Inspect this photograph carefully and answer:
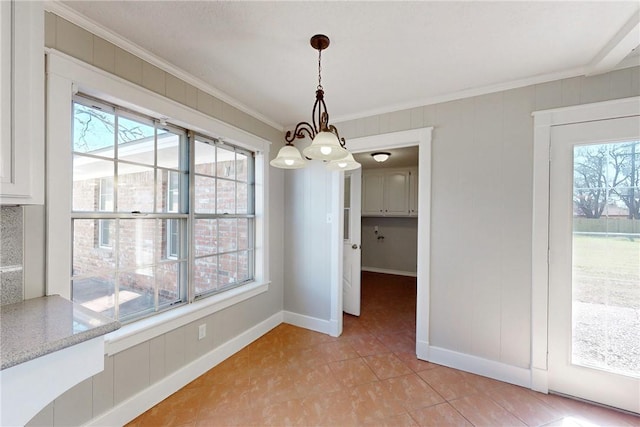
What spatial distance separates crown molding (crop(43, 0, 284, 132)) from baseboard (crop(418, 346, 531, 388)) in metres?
2.95

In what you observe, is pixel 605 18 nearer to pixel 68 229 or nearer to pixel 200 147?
pixel 200 147

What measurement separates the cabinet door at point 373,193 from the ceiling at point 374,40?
3.51m

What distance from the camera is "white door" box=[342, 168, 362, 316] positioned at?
3.39 m

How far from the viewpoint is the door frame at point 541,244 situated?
76.9 inches

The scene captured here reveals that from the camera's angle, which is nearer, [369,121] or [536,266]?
[536,266]

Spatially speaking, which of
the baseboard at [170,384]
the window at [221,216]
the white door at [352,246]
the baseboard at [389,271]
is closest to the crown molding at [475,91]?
the white door at [352,246]

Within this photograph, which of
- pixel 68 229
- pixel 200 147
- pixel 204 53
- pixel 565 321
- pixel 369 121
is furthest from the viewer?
pixel 369 121

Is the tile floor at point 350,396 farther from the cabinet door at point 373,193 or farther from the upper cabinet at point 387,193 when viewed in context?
the cabinet door at point 373,193

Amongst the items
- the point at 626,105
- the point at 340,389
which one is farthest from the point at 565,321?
the point at 340,389

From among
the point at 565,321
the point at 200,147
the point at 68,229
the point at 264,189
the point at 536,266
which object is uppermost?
the point at 200,147

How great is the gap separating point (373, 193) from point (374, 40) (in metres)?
4.37

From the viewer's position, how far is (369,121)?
8.91 ft

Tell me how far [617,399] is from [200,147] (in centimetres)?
362

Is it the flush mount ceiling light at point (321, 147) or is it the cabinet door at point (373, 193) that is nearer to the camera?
the flush mount ceiling light at point (321, 147)
